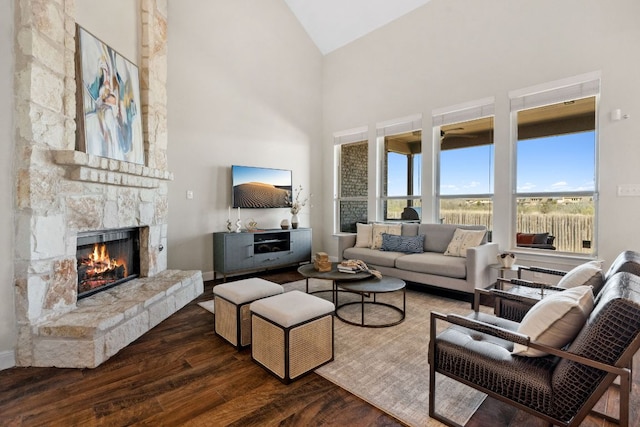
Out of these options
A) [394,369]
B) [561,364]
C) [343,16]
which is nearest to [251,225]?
[394,369]

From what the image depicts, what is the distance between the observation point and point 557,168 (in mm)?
3793

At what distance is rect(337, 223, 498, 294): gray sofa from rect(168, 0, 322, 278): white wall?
6.39 feet

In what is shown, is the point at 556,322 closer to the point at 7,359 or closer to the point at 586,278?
the point at 586,278

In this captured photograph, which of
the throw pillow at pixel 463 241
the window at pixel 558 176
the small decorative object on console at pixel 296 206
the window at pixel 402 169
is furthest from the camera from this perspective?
the small decorative object on console at pixel 296 206

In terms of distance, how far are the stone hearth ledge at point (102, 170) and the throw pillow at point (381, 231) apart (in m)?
3.07

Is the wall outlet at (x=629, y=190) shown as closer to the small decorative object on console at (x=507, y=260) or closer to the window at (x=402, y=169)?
the small decorative object on console at (x=507, y=260)

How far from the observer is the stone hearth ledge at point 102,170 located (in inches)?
93.0

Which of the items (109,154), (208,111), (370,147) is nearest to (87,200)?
(109,154)

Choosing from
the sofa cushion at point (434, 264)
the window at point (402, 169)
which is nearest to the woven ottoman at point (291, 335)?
the sofa cushion at point (434, 264)

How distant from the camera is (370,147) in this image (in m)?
5.59

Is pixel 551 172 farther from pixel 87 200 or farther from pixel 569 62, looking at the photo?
pixel 87 200

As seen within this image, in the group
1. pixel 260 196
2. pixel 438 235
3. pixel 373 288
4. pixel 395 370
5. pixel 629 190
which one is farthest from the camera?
pixel 260 196

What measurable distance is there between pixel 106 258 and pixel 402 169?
14.5 feet

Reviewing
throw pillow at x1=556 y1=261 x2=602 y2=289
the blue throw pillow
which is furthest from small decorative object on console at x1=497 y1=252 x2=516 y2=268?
throw pillow at x1=556 y1=261 x2=602 y2=289
